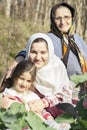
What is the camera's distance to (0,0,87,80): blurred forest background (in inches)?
377

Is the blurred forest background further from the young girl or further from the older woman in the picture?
the young girl

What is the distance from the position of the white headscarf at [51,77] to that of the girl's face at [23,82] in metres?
0.15

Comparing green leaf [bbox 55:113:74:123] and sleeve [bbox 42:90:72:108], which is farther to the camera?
sleeve [bbox 42:90:72:108]

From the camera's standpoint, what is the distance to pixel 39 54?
3.25 meters

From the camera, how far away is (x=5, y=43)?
9078 millimetres

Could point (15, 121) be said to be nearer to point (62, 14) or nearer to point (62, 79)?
point (62, 79)

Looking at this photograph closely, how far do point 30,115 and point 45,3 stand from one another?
34.9 ft

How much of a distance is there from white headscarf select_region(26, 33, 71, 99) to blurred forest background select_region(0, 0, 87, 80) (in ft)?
17.9

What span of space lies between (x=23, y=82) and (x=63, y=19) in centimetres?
88

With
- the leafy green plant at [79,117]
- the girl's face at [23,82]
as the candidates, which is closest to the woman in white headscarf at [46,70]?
the girl's face at [23,82]

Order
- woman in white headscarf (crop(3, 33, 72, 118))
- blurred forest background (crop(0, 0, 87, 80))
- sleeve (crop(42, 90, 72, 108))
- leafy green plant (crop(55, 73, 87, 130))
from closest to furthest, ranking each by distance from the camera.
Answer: leafy green plant (crop(55, 73, 87, 130)), sleeve (crop(42, 90, 72, 108)), woman in white headscarf (crop(3, 33, 72, 118)), blurred forest background (crop(0, 0, 87, 80))

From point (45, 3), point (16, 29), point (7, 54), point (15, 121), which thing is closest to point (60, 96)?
point (15, 121)

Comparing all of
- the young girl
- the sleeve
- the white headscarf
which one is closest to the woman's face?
the white headscarf

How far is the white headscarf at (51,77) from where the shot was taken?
10.6ft
